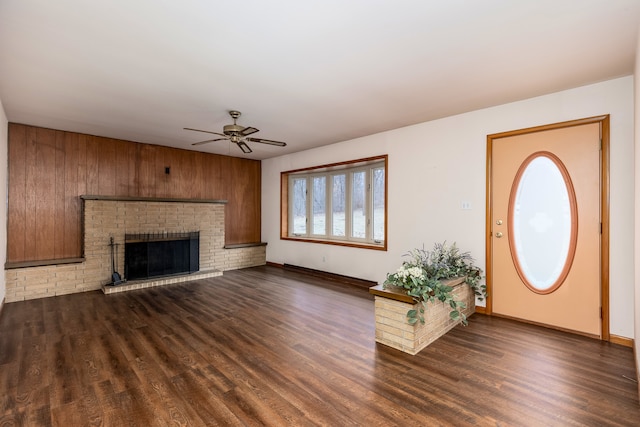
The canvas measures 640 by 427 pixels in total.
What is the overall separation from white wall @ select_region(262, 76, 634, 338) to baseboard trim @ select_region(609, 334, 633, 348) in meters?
Answer: 0.06

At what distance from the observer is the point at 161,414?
194cm

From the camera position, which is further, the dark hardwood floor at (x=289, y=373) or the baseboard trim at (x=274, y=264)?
the baseboard trim at (x=274, y=264)

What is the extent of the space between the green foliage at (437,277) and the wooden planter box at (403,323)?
0.07 metres

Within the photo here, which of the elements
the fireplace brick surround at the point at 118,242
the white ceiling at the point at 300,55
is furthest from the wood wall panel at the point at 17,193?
the white ceiling at the point at 300,55

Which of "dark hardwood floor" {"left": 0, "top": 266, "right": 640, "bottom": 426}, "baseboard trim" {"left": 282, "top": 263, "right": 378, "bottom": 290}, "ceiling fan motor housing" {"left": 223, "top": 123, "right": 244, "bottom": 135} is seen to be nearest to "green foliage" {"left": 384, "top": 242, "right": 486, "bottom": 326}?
"dark hardwood floor" {"left": 0, "top": 266, "right": 640, "bottom": 426}

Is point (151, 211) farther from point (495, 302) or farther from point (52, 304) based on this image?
point (495, 302)

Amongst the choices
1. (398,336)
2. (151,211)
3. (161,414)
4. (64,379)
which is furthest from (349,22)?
(151,211)

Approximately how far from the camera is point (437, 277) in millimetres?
3348

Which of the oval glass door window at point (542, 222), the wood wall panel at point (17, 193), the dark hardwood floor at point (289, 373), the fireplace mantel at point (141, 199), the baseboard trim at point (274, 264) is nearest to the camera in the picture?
the dark hardwood floor at point (289, 373)

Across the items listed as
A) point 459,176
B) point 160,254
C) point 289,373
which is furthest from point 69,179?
point 459,176

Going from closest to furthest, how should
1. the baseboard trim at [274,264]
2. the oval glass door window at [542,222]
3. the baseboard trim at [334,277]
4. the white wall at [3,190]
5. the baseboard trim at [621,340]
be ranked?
the baseboard trim at [621,340], the oval glass door window at [542,222], the white wall at [3,190], the baseboard trim at [334,277], the baseboard trim at [274,264]

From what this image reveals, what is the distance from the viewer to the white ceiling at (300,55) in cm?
200

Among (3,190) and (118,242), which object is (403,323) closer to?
(118,242)

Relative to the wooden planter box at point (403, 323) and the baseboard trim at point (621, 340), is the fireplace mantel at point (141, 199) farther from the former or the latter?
the baseboard trim at point (621, 340)
